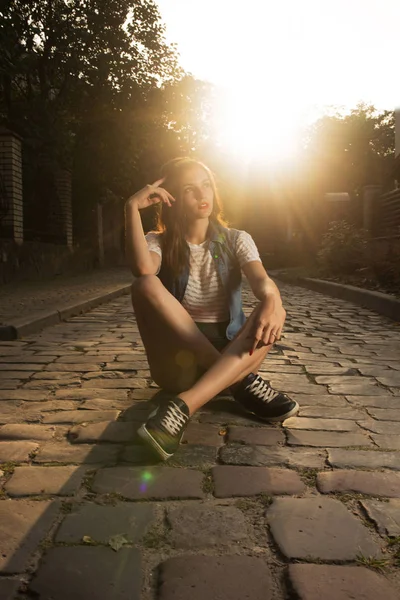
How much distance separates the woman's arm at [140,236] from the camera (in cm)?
340

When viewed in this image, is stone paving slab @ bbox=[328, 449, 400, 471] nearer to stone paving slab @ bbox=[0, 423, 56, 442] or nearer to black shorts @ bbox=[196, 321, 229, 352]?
black shorts @ bbox=[196, 321, 229, 352]

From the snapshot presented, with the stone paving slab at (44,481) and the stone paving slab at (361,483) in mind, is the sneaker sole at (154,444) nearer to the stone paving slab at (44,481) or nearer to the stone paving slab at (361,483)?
the stone paving slab at (44,481)

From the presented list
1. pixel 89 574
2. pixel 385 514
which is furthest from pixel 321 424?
pixel 89 574

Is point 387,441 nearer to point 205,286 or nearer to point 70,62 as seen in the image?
point 205,286

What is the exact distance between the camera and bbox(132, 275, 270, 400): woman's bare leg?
3.12 meters

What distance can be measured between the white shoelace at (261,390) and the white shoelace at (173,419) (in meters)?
0.53

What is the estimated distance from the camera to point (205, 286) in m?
3.66

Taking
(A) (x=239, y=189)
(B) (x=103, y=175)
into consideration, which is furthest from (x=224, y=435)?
(A) (x=239, y=189)

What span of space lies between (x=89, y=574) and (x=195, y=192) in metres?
2.31

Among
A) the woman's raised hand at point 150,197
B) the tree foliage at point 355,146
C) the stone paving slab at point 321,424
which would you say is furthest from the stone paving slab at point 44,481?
the tree foliage at point 355,146

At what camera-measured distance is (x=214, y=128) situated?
3266cm

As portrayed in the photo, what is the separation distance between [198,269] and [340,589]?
222cm

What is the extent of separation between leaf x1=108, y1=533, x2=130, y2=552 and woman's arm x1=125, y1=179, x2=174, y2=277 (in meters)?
1.65

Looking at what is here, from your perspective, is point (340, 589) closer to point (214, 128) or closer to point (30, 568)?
point (30, 568)
